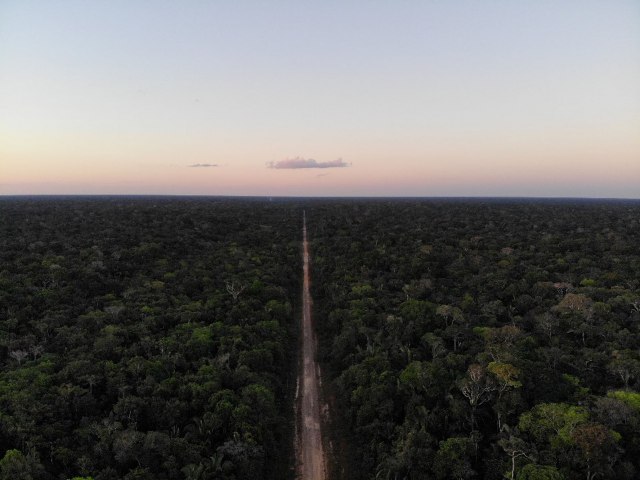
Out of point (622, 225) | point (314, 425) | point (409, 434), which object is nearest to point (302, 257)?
point (314, 425)

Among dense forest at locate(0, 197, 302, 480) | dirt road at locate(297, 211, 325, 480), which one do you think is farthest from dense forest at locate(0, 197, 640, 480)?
dirt road at locate(297, 211, 325, 480)

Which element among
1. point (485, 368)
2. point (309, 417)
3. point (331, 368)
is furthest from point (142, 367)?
point (485, 368)

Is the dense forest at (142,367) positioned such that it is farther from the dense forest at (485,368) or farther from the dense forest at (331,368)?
the dense forest at (485,368)

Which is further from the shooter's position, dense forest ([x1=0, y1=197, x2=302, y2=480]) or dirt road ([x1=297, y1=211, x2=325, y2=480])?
dirt road ([x1=297, y1=211, x2=325, y2=480])

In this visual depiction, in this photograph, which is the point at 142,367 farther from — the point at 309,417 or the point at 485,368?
the point at 485,368

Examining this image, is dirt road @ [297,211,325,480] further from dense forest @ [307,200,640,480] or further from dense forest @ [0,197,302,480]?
dense forest @ [307,200,640,480]

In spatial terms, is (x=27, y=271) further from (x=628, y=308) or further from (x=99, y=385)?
(x=628, y=308)
